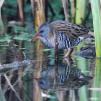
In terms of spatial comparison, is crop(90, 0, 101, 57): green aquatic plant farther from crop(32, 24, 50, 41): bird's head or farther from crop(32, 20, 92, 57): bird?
crop(32, 24, 50, 41): bird's head

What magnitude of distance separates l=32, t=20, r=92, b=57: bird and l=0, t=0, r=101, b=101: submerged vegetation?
0.15 metres

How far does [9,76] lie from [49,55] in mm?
1467

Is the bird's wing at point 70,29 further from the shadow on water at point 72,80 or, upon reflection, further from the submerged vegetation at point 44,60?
the shadow on water at point 72,80

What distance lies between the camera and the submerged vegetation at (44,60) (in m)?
5.65

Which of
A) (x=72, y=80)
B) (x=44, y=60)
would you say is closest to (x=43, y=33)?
(x=44, y=60)

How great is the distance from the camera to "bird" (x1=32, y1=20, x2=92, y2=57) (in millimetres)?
7715

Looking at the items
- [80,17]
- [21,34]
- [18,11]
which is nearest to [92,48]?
[80,17]

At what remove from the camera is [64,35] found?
7.76 meters

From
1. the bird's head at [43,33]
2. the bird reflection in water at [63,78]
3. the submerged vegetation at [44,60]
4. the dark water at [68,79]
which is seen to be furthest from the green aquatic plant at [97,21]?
the bird's head at [43,33]

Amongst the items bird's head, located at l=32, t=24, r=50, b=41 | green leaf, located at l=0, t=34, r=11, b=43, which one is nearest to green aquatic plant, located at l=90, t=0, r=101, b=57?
bird's head, located at l=32, t=24, r=50, b=41

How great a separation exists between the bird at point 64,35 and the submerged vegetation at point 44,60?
148 millimetres

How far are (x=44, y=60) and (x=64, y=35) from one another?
522mm

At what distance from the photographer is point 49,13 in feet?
34.0

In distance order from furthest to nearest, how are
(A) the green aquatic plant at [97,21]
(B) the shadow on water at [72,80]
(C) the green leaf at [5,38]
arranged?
(C) the green leaf at [5,38]
(A) the green aquatic plant at [97,21]
(B) the shadow on water at [72,80]
